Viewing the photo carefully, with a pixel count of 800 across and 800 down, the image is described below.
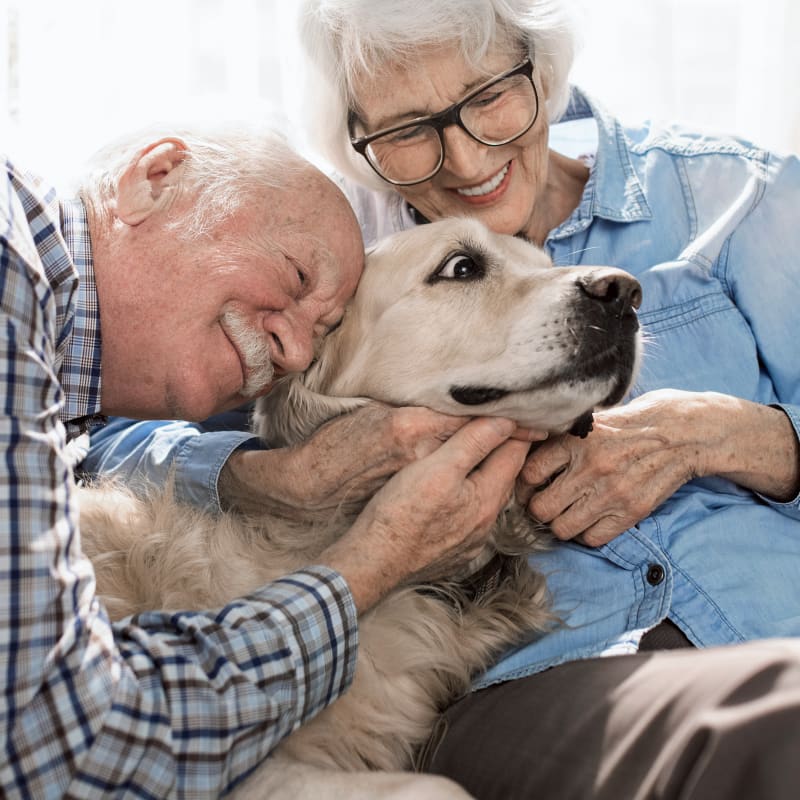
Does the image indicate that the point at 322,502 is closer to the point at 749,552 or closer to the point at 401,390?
the point at 401,390

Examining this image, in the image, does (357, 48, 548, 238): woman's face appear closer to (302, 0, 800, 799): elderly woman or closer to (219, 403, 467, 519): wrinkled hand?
(302, 0, 800, 799): elderly woman

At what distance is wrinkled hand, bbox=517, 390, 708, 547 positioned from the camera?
1.42 m

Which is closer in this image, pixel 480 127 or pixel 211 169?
pixel 211 169

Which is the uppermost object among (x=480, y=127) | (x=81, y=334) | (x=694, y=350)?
(x=480, y=127)

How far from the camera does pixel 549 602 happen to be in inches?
56.7

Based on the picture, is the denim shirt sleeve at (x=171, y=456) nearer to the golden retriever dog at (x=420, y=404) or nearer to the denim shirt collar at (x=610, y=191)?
the golden retriever dog at (x=420, y=404)

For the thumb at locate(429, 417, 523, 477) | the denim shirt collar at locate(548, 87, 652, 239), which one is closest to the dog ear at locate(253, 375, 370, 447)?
the thumb at locate(429, 417, 523, 477)

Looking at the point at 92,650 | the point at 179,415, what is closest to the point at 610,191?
the point at 179,415

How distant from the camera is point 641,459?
56.2 inches

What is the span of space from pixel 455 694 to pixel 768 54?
2189mm

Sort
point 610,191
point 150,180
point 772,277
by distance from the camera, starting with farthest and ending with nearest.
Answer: point 610,191, point 772,277, point 150,180

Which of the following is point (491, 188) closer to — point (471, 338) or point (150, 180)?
point (471, 338)

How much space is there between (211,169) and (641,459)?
0.78 metres

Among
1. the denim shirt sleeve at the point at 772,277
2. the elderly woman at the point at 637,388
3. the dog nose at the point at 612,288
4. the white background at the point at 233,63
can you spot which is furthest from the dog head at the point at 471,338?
the white background at the point at 233,63
